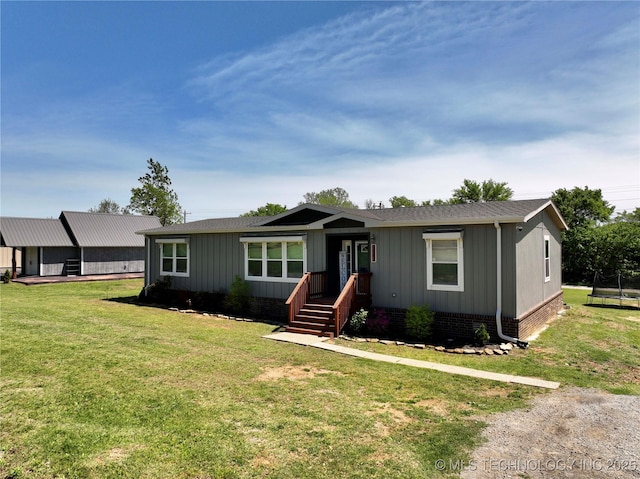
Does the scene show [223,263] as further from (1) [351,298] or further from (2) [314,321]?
(1) [351,298]

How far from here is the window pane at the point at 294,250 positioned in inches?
543

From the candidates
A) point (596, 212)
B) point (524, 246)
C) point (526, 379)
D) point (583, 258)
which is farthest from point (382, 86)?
point (596, 212)

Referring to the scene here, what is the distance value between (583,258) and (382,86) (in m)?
19.8

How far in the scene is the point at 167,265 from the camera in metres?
17.8

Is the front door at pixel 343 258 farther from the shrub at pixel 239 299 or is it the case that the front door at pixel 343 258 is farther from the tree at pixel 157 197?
the tree at pixel 157 197

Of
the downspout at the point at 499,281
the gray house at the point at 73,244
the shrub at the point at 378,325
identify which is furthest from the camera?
the gray house at the point at 73,244

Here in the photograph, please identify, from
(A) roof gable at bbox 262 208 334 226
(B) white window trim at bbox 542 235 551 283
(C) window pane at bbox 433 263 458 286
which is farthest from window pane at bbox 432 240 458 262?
(B) white window trim at bbox 542 235 551 283

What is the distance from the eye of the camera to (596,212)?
33.5m

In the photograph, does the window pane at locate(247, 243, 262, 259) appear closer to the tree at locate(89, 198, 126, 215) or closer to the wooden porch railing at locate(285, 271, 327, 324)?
the wooden porch railing at locate(285, 271, 327, 324)

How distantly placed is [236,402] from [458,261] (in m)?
7.19

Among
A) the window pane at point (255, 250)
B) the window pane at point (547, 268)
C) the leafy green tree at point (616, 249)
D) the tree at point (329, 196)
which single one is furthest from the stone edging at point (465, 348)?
the tree at point (329, 196)

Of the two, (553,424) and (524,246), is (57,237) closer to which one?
(524,246)

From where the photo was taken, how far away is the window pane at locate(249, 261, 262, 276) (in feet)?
48.1

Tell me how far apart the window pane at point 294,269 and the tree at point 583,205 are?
28.3m
